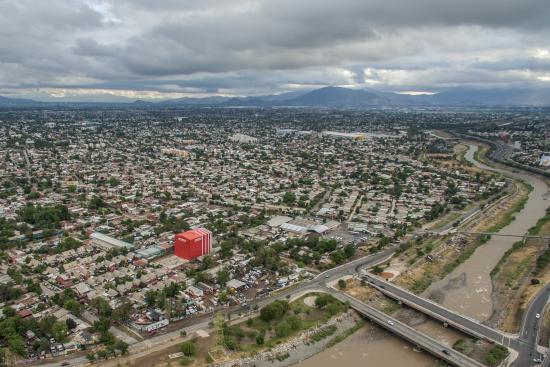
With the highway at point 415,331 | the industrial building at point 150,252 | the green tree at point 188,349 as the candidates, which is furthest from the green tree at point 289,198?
the green tree at point 188,349

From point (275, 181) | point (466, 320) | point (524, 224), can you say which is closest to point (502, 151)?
point (524, 224)

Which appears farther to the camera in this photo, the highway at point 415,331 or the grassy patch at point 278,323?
the grassy patch at point 278,323

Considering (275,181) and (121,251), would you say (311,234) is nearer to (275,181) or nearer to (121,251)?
(121,251)

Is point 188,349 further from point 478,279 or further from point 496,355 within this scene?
point 478,279

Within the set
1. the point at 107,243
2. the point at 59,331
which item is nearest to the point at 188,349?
the point at 59,331

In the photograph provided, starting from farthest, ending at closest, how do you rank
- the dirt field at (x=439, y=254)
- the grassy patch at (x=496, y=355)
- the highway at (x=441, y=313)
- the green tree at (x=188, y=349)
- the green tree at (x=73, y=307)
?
the dirt field at (x=439, y=254) < the green tree at (x=73, y=307) < the highway at (x=441, y=313) < the green tree at (x=188, y=349) < the grassy patch at (x=496, y=355)

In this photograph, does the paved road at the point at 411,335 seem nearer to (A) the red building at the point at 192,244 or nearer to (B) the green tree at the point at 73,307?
(A) the red building at the point at 192,244

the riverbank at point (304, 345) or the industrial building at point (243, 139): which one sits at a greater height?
the industrial building at point (243, 139)
